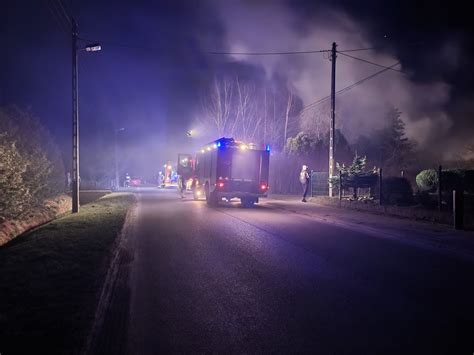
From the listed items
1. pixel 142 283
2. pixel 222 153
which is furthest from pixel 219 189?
pixel 142 283

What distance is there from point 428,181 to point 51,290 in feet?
67.1

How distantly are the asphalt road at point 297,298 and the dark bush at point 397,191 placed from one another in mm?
7626

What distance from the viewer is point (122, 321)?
16.4ft

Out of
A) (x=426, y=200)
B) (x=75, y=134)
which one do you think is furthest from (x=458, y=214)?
(x=75, y=134)

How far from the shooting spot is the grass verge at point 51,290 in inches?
162

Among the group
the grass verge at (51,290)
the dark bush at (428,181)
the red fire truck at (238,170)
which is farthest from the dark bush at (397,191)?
the grass verge at (51,290)

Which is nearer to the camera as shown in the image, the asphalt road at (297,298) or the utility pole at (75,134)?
the asphalt road at (297,298)

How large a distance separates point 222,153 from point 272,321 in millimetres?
16950

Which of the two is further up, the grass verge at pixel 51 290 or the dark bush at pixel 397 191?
the dark bush at pixel 397 191

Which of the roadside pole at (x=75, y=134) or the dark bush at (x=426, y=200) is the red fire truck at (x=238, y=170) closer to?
the roadside pole at (x=75, y=134)

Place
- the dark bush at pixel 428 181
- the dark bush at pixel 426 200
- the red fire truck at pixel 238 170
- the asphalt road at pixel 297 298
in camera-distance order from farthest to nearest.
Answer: the red fire truck at pixel 238 170 → the dark bush at pixel 428 181 → the dark bush at pixel 426 200 → the asphalt road at pixel 297 298

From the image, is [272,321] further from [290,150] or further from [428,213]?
[290,150]

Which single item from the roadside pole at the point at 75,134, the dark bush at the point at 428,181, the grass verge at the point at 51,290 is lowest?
the grass verge at the point at 51,290

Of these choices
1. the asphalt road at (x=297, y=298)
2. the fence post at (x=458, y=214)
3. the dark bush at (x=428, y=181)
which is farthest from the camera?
the dark bush at (x=428, y=181)
